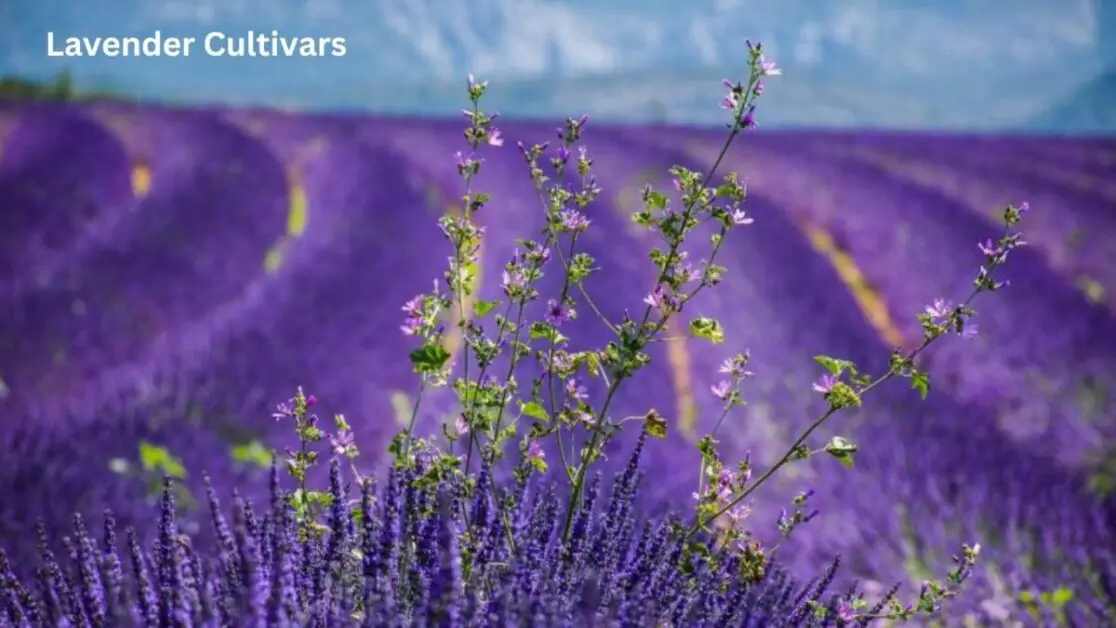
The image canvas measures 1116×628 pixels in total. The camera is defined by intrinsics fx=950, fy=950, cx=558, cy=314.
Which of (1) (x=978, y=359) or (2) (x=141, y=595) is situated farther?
(1) (x=978, y=359)

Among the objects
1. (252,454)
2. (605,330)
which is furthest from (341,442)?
(605,330)

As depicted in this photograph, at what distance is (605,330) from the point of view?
5492 millimetres

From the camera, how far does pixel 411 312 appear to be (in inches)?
69.0

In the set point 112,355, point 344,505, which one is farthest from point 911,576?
point 112,355

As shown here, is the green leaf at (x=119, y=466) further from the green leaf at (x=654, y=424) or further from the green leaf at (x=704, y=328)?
the green leaf at (x=704, y=328)

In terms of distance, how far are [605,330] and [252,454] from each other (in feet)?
7.47

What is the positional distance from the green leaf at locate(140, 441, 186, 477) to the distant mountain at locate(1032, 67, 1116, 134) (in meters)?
52.0

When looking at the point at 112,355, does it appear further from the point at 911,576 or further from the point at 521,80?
the point at 521,80

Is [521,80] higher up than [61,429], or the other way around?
[521,80]

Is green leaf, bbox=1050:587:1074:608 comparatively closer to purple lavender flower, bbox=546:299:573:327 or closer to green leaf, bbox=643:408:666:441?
green leaf, bbox=643:408:666:441

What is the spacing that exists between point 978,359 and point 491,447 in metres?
5.10

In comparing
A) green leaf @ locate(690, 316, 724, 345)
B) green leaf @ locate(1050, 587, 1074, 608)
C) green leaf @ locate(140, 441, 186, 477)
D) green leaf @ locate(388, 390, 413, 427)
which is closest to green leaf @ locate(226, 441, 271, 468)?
green leaf @ locate(140, 441, 186, 477)

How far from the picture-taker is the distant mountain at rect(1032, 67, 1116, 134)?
48.3 meters

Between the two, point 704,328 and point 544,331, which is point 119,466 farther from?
point 704,328
